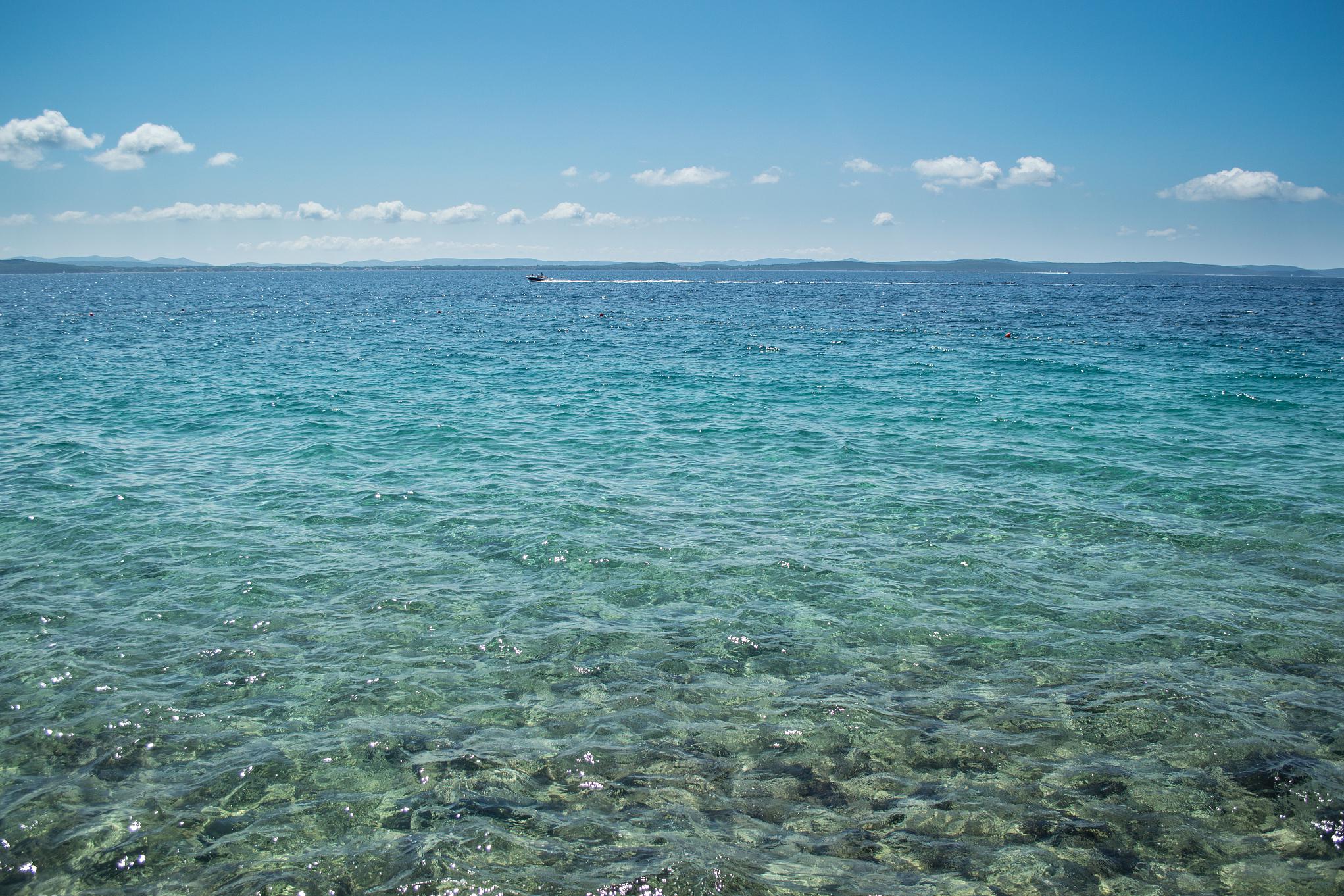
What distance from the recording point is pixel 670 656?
31.8 feet

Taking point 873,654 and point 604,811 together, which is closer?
point 604,811

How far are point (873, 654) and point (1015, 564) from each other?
15.1 feet

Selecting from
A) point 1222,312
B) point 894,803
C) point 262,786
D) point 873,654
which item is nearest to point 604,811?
point 894,803

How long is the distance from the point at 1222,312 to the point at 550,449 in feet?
303

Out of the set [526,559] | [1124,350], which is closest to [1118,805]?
[526,559]

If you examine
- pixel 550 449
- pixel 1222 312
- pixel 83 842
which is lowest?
pixel 83 842

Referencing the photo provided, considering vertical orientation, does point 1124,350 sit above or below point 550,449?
above

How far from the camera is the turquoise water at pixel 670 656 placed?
20.6 ft

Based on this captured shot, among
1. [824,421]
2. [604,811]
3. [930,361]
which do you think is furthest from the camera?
[930,361]

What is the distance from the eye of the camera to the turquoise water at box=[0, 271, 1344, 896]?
6.27 metres

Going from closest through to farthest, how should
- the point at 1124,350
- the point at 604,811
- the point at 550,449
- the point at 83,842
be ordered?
the point at 83,842 < the point at 604,811 < the point at 550,449 < the point at 1124,350

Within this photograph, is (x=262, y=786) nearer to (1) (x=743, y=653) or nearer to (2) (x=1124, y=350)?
(1) (x=743, y=653)

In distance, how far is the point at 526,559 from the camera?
12.9 meters

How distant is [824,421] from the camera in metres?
25.5
